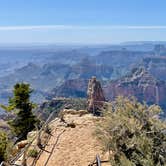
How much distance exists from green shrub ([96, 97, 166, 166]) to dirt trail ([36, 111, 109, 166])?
1.40 metres

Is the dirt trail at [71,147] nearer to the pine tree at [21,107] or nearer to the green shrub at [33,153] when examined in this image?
the green shrub at [33,153]

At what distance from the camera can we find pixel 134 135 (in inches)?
681

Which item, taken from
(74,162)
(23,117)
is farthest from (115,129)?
(23,117)

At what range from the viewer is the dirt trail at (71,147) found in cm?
1978

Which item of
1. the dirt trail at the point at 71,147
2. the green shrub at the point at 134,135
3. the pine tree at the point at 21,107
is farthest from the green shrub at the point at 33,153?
the pine tree at the point at 21,107

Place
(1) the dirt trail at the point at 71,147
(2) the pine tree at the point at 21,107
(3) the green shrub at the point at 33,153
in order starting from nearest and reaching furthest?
(1) the dirt trail at the point at 71,147
(3) the green shrub at the point at 33,153
(2) the pine tree at the point at 21,107

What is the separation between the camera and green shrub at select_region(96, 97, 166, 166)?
16.0m

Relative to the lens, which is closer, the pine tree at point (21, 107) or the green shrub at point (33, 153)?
the green shrub at point (33, 153)

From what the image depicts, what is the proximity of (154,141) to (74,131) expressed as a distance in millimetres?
8469

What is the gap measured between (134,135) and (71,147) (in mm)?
5346

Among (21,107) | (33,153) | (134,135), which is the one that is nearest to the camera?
(134,135)

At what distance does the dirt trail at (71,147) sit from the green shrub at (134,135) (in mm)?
1397

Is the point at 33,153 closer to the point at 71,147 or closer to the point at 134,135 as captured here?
the point at 71,147

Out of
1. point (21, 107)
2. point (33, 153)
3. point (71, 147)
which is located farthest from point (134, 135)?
point (21, 107)
